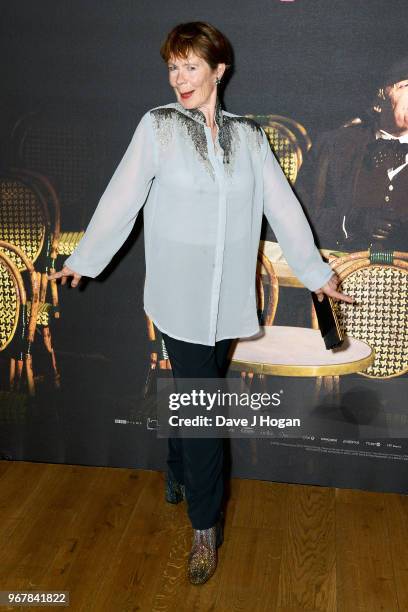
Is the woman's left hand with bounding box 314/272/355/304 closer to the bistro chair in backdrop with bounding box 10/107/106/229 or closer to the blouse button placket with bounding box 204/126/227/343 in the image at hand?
the blouse button placket with bounding box 204/126/227/343

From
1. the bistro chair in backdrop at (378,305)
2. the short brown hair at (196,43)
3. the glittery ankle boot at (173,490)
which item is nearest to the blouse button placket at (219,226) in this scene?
the short brown hair at (196,43)

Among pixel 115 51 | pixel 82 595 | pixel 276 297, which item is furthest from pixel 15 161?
pixel 82 595

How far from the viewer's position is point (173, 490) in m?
2.32

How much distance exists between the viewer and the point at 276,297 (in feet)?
7.57

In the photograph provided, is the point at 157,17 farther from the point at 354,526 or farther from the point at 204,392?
the point at 354,526

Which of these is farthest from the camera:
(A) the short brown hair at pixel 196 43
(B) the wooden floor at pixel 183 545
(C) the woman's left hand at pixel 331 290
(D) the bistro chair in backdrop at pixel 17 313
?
(D) the bistro chair in backdrop at pixel 17 313

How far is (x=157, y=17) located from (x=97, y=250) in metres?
0.74

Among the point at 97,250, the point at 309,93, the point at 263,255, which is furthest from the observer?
the point at 263,255

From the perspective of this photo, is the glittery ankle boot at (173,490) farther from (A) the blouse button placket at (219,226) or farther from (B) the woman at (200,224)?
(A) the blouse button placket at (219,226)

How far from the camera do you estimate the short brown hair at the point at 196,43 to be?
1.79 m

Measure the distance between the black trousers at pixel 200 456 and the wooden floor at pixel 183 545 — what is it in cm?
17

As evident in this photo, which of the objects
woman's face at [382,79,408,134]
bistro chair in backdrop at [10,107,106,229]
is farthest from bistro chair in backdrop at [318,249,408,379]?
bistro chair in backdrop at [10,107,106,229]

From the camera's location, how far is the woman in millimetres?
1831

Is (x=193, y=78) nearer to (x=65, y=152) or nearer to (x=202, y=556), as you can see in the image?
(x=65, y=152)
